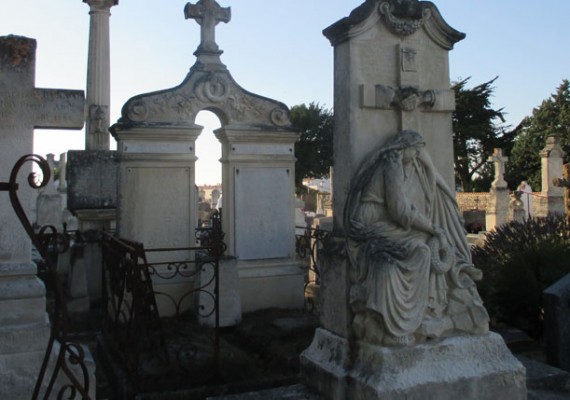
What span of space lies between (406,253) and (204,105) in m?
4.62

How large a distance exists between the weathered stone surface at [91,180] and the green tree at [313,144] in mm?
28824

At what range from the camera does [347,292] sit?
12.1ft

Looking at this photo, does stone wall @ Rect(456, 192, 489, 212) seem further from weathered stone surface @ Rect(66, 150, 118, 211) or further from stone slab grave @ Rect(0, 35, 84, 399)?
stone slab grave @ Rect(0, 35, 84, 399)

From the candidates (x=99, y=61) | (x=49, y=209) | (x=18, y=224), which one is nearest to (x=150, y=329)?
(x=18, y=224)

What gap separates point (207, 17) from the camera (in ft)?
25.5

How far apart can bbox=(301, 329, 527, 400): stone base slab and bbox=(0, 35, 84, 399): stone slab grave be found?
1847 millimetres

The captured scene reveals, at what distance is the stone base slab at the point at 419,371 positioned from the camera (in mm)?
3369

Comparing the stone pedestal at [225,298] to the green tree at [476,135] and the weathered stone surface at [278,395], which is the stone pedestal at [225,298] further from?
the green tree at [476,135]

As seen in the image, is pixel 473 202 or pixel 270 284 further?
pixel 473 202

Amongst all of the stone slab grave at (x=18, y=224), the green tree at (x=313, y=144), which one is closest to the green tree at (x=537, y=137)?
the green tree at (x=313, y=144)

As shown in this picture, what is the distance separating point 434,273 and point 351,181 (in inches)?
32.3

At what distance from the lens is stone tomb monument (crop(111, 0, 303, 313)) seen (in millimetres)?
7020

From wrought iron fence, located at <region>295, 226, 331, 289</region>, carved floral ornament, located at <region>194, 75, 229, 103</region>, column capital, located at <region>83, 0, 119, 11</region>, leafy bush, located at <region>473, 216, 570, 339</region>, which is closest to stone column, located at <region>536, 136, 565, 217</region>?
wrought iron fence, located at <region>295, 226, 331, 289</region>

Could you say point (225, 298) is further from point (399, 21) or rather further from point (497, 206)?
point (497, 206)
